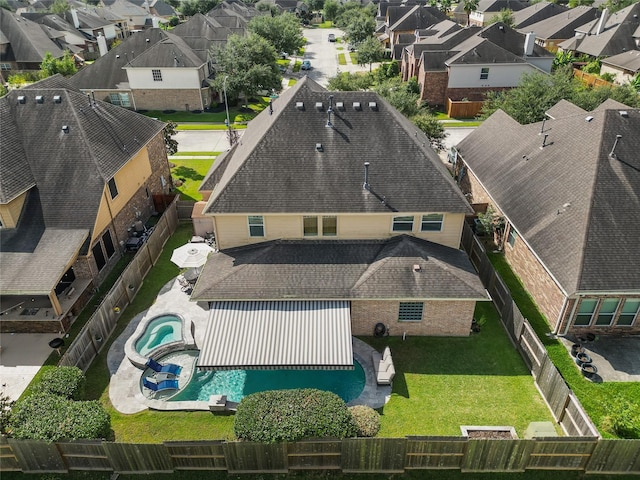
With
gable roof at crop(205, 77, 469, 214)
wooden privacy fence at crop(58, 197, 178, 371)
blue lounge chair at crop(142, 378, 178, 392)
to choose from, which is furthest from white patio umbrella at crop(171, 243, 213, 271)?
Result: blue lounge chair at crop(142, 378, 178, 392)

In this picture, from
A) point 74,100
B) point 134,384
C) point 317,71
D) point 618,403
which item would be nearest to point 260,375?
point 134,384

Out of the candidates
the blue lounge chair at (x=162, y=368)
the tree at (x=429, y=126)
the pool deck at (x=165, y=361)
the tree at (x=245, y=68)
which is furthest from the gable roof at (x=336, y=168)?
the tree at (x=245, y=68)

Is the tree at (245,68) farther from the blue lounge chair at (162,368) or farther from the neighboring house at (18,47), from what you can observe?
the blue lounge chair at (162,368)

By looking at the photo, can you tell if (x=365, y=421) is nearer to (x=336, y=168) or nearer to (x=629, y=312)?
(x=336, y=168)

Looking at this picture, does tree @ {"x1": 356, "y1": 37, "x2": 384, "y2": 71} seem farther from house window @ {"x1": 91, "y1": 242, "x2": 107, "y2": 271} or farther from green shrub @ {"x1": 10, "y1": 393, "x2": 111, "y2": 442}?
green shrub @ {"x1": 10, "y1": 393, "x2": 111, "y2": 442}

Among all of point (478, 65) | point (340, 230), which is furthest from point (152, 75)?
point (340, 230)

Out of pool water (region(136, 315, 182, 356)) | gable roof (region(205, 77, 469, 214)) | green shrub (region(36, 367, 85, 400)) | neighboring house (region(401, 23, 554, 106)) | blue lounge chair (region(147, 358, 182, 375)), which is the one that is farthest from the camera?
neighboring house (region(401, 23, 554, 106))
